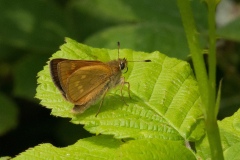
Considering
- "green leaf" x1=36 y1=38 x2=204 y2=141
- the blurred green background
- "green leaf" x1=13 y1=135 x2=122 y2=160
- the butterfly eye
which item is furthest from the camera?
the blurred green background

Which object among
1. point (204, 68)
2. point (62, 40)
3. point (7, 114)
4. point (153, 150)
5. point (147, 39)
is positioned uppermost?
point (62, 40)

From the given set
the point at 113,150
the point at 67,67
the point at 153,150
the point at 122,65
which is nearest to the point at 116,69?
the point at 122,65

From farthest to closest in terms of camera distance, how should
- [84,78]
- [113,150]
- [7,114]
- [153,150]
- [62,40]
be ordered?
[62,40], [7,114], [84,78], [113,150], [153,150]

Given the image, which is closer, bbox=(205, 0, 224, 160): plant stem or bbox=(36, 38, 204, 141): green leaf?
bbox=(205, 0, 224, 160): plant stem

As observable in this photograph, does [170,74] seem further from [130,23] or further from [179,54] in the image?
[130,23]

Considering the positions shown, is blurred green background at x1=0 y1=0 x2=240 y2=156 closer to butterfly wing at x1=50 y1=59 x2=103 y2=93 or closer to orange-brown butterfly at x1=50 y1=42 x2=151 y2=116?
orange-brown butterfly at x1=50 y1=42 x2=151 y2=116

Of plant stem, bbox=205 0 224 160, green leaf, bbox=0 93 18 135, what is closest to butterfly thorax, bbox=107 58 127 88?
plant stem, bbox=205 0 224 160

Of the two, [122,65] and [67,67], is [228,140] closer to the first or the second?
[122,65]
